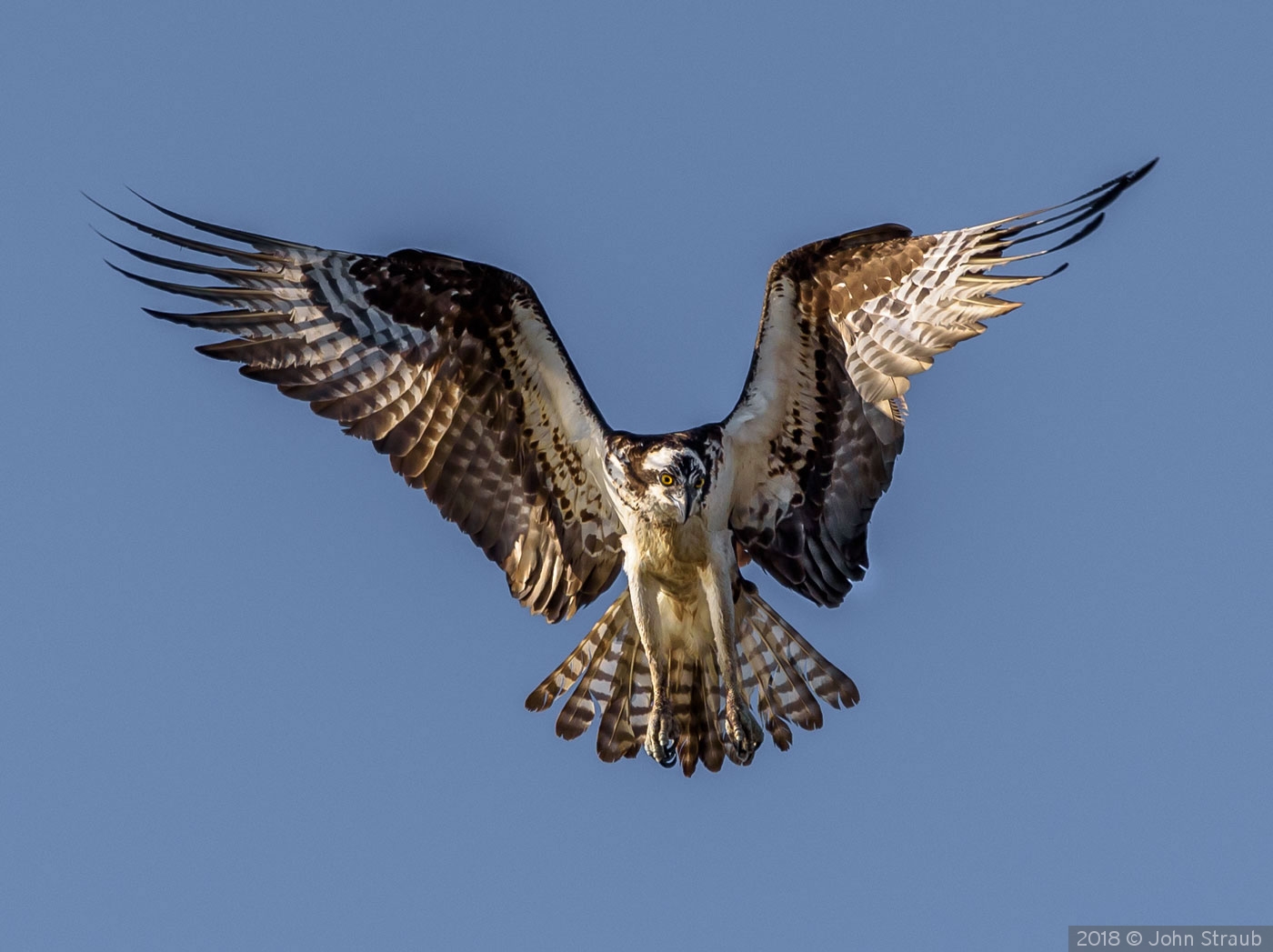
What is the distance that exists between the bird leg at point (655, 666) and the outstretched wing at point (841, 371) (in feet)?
2.37

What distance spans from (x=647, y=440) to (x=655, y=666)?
1401 mm

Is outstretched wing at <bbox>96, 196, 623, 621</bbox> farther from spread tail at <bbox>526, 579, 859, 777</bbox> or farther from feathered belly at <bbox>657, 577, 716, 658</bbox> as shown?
spread tail at <bbox>526, 579, 859, 777</bbox>

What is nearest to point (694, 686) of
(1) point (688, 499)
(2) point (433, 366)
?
(1) point (688, 499)

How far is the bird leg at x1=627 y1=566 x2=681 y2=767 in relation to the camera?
39.3ft

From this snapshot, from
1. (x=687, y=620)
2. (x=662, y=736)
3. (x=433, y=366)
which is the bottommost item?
(x=662, y=736)

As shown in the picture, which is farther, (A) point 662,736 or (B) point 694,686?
(B) point 694,686

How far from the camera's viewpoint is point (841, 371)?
461 inches

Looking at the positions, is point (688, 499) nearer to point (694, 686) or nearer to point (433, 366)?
point (694, 686)

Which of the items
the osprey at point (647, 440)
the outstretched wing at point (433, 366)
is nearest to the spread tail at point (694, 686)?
the osprey at point (647, 440)

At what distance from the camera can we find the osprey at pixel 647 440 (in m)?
11.5

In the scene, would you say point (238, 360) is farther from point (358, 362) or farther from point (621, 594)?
point (621, 594)

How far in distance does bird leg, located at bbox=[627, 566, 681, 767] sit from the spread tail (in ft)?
0.44

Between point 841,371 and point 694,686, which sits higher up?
point 841,371

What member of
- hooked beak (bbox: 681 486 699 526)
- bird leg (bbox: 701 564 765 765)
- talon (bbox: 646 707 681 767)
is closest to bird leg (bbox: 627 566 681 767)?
talon (bbox: 646 707 681 767)
